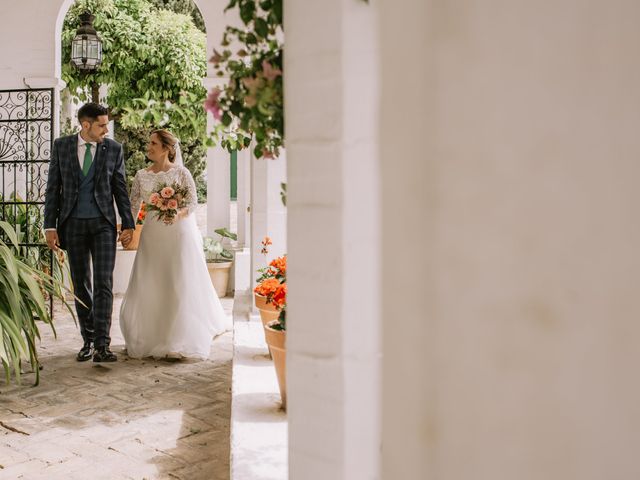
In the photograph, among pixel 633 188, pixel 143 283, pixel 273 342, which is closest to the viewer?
pixel 633 188

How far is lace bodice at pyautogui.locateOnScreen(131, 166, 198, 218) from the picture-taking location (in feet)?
18.8

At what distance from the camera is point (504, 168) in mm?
774

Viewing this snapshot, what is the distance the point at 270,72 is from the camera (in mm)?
1562

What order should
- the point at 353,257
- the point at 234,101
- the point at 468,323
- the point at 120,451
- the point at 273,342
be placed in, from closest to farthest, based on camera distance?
the point at 468,323, the point at 353,257, the point at 234,101, the point at 273,342, the point at 120,451

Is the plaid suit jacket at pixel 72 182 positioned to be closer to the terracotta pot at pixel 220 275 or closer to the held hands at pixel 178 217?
the held hands at pixel 178 217

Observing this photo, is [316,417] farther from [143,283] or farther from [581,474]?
[143,283]

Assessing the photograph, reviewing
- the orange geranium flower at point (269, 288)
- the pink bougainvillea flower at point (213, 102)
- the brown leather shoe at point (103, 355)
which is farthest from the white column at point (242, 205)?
the pink bougainvillea flower at point (213, 102)

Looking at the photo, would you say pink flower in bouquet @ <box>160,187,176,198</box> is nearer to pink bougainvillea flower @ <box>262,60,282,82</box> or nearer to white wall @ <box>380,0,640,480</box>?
pink bougainvillea flower @ <box>262,60,282,82</box>

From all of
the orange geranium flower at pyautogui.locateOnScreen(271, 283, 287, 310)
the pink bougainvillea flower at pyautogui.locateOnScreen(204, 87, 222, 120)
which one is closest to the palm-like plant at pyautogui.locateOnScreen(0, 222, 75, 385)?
the orange geranium flower at pyautogui.locateOnScreen(271, 283, 287, 310)

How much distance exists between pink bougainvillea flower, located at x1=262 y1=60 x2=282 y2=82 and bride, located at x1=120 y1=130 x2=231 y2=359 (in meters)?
4.12

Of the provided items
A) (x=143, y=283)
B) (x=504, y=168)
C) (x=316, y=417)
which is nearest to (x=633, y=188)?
(x=504, y=168)

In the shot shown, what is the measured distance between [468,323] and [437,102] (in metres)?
0.27

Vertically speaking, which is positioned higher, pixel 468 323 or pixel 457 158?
pixel 457 158

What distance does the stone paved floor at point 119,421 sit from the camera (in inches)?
127
